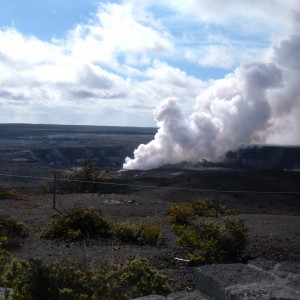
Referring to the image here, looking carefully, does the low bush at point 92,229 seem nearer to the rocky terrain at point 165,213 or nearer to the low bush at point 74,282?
the rocky terrain at point 165,213

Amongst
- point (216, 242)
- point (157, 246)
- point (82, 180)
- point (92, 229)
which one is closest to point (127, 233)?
point (92, 229)

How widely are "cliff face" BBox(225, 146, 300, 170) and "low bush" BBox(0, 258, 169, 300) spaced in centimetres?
4894

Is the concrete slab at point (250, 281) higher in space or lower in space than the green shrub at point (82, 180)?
higher

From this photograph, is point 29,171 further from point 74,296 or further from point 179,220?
point 74,296

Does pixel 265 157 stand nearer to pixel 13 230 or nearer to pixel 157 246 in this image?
pixel 13 230

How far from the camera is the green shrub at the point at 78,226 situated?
Result: 11.0 metres

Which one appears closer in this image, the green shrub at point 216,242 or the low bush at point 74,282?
the low bush at point 74,282

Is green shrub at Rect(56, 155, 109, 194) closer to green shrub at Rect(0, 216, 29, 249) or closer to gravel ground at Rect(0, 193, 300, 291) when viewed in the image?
gravel ground at Rect(0, 193, 300, 291)

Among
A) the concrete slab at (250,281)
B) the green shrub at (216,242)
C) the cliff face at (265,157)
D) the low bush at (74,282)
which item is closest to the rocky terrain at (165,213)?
the green shrub at (216,242)

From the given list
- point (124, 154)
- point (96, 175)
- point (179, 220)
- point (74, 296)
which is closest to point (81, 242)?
point (179, 220)

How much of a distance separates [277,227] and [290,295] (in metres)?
8.23

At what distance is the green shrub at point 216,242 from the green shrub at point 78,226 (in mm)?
2741

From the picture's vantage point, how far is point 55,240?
35.4 ft

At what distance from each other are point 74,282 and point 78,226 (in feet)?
20.3
